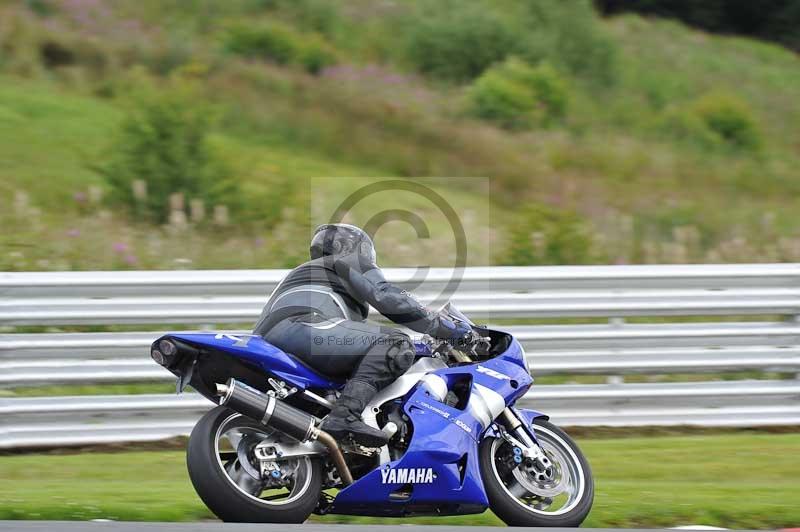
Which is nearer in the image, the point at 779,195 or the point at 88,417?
the point at 88,417

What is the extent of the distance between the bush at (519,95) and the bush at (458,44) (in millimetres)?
976

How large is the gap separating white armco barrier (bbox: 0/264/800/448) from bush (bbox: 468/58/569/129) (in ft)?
42.6

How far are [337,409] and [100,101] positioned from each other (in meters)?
13.2

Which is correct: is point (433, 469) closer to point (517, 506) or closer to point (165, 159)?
point (517, 506)

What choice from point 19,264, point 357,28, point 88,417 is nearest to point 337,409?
point 88,417

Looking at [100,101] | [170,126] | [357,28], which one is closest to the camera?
[170,126]

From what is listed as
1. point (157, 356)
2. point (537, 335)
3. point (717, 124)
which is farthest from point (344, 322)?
point (717, 124)

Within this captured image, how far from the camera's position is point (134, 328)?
27.9 ft

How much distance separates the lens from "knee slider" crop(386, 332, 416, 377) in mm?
5512

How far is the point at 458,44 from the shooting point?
83.5 feet

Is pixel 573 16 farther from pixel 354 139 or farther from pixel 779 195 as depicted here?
pixel 354 139

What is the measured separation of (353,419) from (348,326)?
0.49 m

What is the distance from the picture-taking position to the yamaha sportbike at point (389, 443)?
5141mm

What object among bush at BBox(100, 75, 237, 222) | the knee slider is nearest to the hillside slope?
bush at BBox(100, 75, 237, 222)
